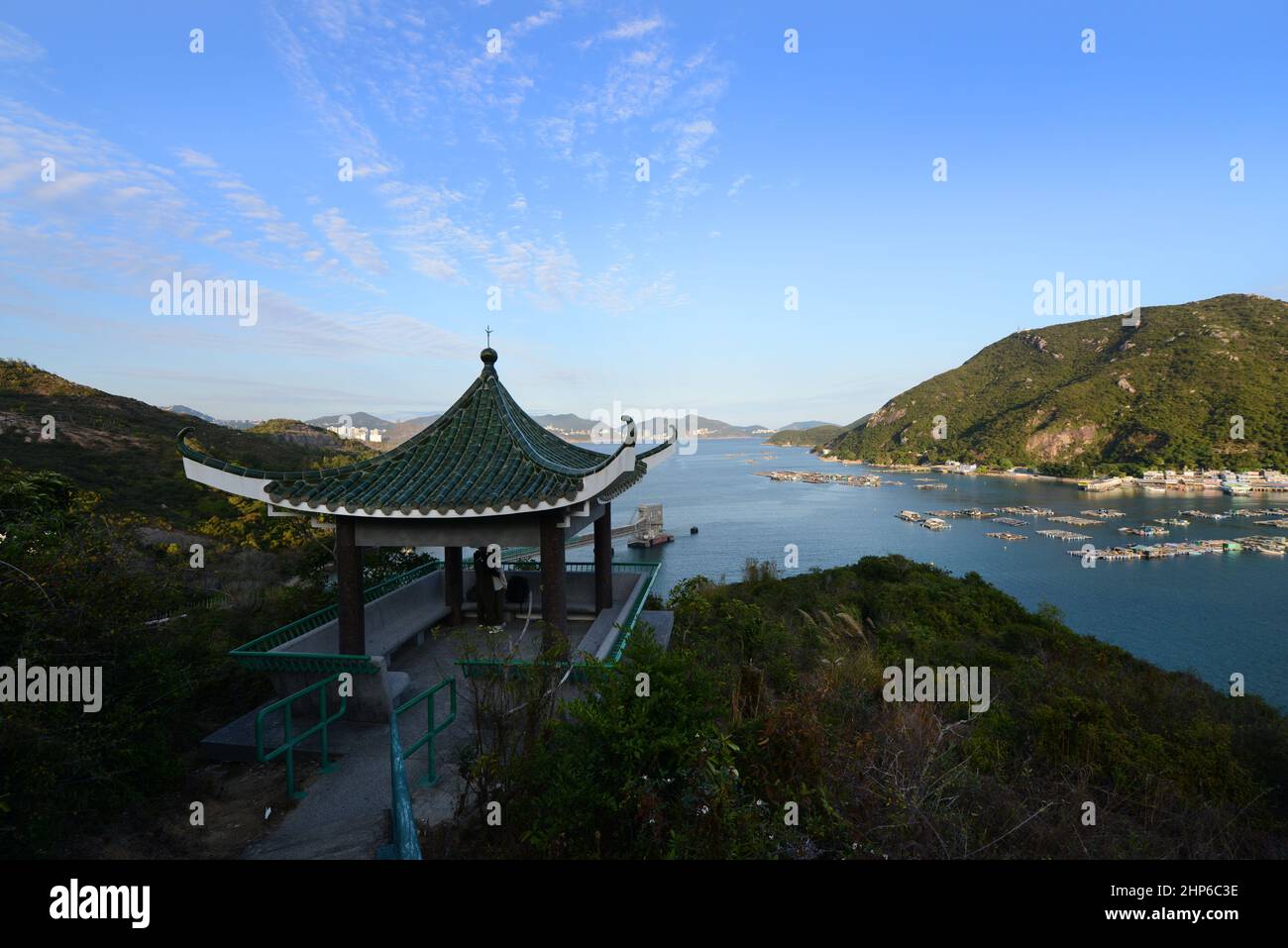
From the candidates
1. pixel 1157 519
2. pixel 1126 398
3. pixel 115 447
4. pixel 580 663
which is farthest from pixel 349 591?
pixel 1126 398

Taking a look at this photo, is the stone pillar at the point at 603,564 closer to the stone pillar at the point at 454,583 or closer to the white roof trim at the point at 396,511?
the stone pillar at the point at 454,583

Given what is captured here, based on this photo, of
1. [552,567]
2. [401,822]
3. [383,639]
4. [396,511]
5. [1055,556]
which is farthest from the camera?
[1055,556]

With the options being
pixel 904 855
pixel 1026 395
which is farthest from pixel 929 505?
pixel 904 855

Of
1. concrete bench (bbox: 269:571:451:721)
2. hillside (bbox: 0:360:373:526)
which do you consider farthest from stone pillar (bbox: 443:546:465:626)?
hillside (bbox: 0:360:373:526)

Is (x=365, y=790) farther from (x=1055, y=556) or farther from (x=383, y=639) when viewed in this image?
(x=1055, y=556)

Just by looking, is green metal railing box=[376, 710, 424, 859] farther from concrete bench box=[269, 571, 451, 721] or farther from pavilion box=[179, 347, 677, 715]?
concrete bench box=[269, 571, 451, 721]
